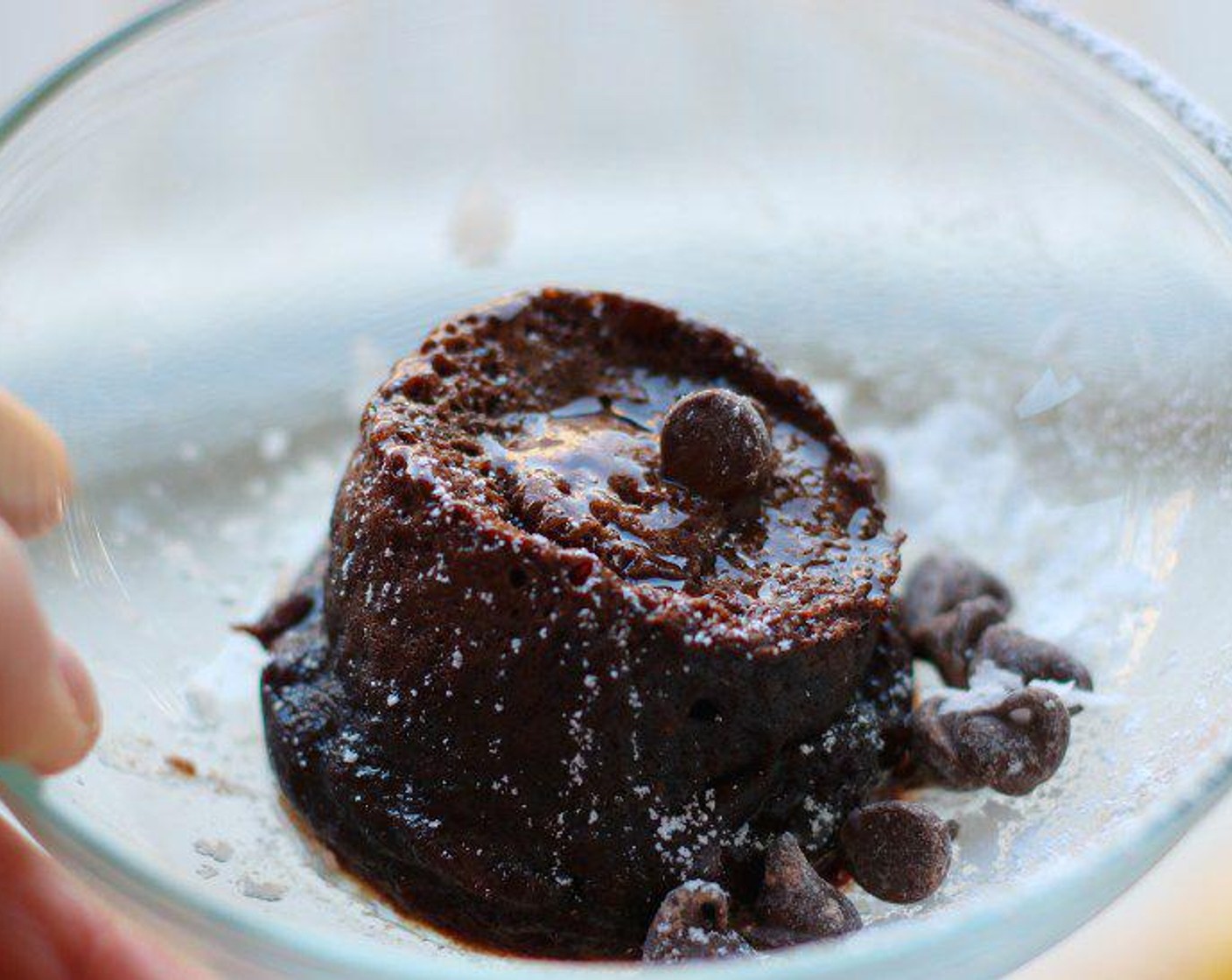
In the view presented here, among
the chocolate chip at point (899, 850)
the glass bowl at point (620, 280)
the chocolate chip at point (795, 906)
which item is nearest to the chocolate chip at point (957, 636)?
the glass bowl at point (620, 280)

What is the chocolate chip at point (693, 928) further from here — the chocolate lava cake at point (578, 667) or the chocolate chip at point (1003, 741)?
the chocolate chip at point (1003, 741)

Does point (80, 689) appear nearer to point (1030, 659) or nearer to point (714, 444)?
point (714, 444)

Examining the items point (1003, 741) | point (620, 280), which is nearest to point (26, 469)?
point (620, 280)

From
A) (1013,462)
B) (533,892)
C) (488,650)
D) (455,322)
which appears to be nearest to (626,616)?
(488,650)

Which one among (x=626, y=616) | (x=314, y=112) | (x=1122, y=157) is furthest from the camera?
(x=314, y=112)

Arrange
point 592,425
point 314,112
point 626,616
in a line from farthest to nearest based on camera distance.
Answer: point 314,112
point 592,425
point 626,616

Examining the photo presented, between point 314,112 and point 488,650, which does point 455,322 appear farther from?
point 314,112
